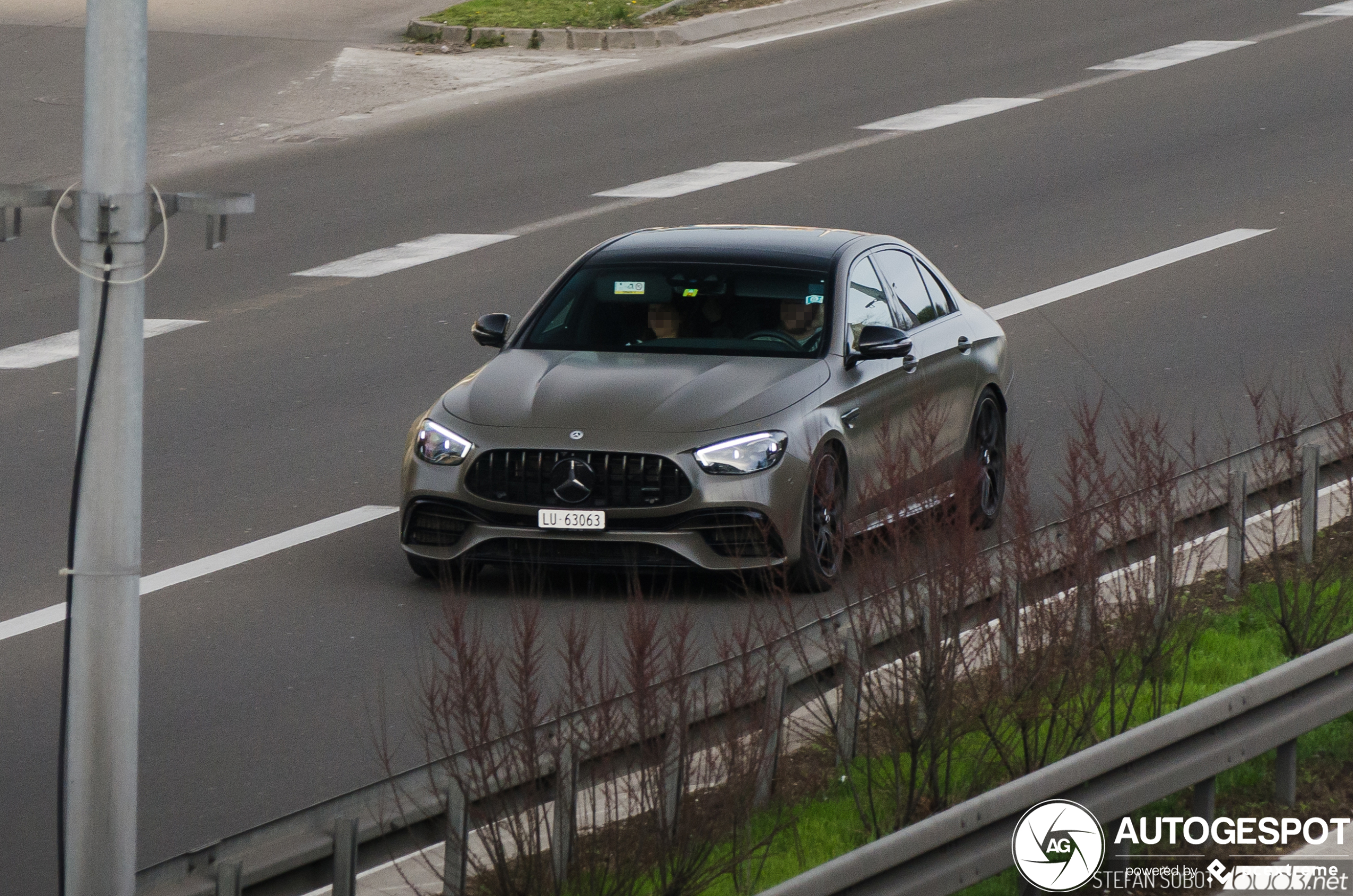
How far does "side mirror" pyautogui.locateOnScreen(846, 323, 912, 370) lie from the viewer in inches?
426

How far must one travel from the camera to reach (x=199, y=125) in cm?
2434

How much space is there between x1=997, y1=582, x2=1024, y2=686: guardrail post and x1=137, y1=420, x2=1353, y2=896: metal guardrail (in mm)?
840

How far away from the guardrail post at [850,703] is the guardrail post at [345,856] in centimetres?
202

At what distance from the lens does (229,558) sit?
11.2m

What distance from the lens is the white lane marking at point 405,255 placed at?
18156 millimetres

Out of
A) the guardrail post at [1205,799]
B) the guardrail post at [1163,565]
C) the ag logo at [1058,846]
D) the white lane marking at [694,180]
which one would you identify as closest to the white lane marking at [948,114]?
the white lane marking at [694,180]

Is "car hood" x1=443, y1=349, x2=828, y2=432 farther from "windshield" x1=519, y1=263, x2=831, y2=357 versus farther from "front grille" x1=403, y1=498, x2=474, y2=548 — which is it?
"front grille" x1=403, y1=498, x2=474, y2=548

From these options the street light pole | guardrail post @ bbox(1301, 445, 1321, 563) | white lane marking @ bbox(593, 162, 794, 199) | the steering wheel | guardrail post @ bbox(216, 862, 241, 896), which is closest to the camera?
guardrail post @ bbox(216, 862, 241, 896)

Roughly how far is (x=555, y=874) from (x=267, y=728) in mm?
2765

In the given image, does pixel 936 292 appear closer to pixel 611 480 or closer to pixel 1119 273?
pixel 611 480

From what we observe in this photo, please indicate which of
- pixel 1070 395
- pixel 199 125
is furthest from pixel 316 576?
pixel 199 125

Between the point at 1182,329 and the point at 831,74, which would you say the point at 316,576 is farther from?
the point at 831,74

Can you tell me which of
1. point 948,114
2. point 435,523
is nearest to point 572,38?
point 948,114

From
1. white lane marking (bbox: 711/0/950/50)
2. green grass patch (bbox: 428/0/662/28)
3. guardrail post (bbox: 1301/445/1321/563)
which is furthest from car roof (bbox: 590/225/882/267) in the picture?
green grass patch (bbox: 428/0/662/28)
